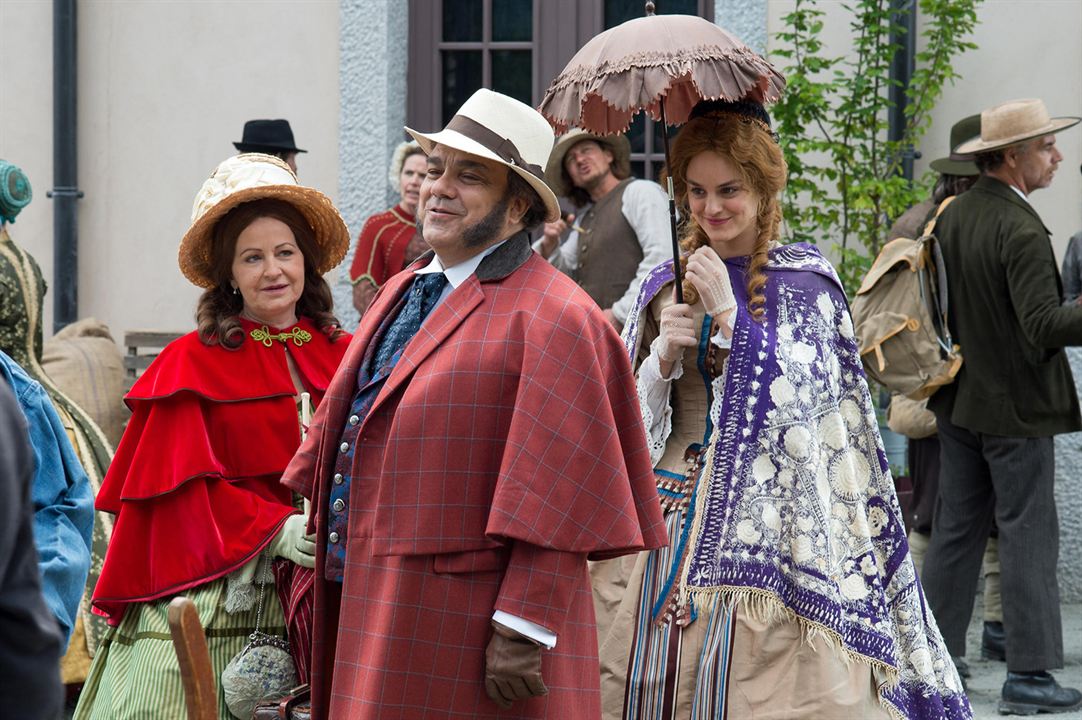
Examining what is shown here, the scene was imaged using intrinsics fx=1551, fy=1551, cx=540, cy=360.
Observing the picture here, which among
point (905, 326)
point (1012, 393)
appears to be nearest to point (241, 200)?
point (905, 326)

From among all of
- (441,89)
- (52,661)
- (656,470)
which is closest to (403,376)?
(656,470)

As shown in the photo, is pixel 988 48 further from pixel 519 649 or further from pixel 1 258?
pixel 519 649

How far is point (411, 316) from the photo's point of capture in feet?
11.2

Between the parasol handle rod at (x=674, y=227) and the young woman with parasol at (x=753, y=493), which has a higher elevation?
the parasol handle rod at (x=674, y=227)

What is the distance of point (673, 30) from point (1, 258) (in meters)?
2.79

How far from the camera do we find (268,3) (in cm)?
794

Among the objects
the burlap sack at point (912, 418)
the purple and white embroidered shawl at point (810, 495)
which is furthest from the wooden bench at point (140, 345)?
the purple and white embroidered shawl at point (810, 495)

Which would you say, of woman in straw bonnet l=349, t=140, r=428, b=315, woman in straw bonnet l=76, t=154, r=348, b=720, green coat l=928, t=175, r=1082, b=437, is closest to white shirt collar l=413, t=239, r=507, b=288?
woman in straw bonnet l=76, t=154, r=348, b=720

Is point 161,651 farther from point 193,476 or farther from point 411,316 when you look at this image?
point 411,316

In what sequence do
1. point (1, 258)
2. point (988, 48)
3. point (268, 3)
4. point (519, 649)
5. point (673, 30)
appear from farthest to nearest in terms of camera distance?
1. point (268, 3)
2. point (988, 48)
3. point (1, 258)
4. point (673, 30)
5. point (519, 649)

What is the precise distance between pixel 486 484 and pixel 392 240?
4.31 meters

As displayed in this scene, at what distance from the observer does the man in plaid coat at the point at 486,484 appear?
10.1ft

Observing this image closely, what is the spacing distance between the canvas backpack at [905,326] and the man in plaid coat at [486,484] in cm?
258

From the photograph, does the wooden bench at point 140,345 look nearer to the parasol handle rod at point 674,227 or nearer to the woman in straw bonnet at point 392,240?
the woman in straw bonnet at point 392,240
